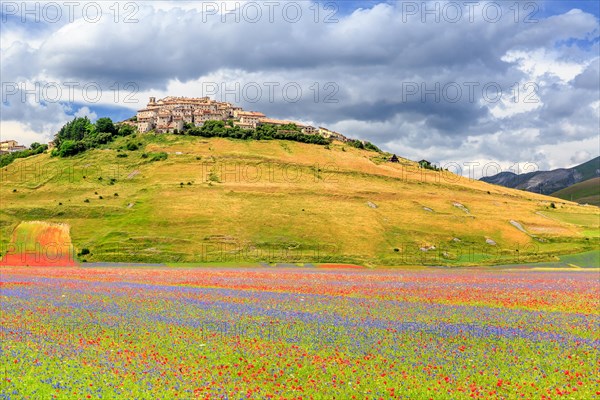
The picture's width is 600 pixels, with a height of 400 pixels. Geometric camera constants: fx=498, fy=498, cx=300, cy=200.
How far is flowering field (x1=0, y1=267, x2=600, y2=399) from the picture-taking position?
15859mm

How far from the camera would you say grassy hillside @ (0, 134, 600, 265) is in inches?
3565

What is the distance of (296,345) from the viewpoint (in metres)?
20.7

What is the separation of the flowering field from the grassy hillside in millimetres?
→ 52360

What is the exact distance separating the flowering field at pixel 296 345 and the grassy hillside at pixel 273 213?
5236cm

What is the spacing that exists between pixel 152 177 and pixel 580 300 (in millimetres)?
129482

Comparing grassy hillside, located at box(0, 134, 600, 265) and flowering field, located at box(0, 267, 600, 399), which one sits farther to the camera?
grassy hillside, located at box(0, 134, 600, 265)

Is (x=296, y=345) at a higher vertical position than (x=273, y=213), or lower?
lower

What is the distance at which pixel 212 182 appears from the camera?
141 m

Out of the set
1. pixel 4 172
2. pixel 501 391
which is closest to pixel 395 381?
pixel 501 391

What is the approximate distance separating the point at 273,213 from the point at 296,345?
304ft

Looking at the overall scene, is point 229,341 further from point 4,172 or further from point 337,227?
point 4,172

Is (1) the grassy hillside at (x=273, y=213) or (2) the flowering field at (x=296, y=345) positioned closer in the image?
(2) the flowering field at (x=296, y=345)

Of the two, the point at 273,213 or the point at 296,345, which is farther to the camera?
the point at 273,213

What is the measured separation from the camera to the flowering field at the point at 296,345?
Result: 52.0 ft
